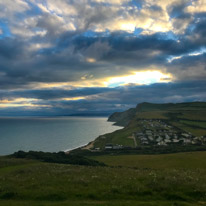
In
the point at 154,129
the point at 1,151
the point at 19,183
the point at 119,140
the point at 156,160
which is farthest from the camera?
the point at 154,129

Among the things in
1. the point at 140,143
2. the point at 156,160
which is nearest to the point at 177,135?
the point at 140,143

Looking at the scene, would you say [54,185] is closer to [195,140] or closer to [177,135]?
[195,140]

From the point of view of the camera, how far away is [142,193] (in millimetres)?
20766

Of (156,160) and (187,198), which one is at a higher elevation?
(187,198)

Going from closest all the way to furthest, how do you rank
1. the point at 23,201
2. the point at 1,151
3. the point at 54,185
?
the point at 23,201
the point at 54,185
the point at 1,151

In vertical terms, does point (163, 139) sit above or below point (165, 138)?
below

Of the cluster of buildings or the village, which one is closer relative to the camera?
the village

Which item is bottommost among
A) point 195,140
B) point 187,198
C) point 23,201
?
point 195,140

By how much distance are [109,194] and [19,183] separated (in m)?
12.2

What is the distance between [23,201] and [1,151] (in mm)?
136241

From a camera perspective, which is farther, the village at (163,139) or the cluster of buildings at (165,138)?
the cluster of buildings at (165,138)

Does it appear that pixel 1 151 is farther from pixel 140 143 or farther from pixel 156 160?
pixel 156 160

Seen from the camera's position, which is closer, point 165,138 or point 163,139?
point 163,139

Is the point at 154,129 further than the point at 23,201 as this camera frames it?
Yes
